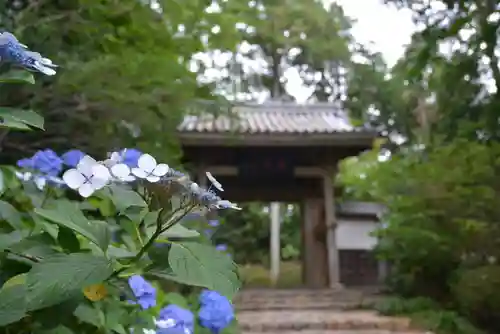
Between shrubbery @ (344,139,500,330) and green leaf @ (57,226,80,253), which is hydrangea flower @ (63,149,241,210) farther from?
shrubbery @ (344,139,500,330)

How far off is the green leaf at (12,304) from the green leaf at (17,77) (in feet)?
0.76

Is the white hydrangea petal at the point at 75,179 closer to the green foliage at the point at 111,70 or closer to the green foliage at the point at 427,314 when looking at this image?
the green foliage at the point at 111,70

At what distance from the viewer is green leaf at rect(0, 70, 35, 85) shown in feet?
2.19

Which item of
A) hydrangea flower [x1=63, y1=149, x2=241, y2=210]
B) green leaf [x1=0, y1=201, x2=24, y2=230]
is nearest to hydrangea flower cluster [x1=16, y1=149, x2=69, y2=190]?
green leaf [x1=0, y1=201, x2=24, y2=230]

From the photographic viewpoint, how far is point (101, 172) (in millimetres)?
611

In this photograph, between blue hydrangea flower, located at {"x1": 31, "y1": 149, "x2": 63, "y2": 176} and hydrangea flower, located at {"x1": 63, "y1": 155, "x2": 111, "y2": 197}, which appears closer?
hydrangea flower, located at {"x1": 63, "y1": 155, "x2": 111, "y2": 197}

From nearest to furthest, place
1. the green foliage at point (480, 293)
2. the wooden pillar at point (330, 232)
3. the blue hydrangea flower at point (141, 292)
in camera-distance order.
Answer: the blue hydrangea flower at point (141, 292) → the green foliage at point (480, 293) → the wooden pillar at point (330, 232)

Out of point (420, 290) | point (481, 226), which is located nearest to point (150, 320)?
point (481, 226)

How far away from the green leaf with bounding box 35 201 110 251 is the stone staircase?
342 centimetres

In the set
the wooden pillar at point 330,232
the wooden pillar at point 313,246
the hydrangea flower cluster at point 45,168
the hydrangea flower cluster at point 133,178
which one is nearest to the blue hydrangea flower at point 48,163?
the hydrangea flower cluster at point 45,168

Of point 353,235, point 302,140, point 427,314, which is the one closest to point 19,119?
point 427,314

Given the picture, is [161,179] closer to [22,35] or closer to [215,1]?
[22,35]

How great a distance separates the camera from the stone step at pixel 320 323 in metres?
4.25

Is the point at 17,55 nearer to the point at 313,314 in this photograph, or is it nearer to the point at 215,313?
the point at 215,313
